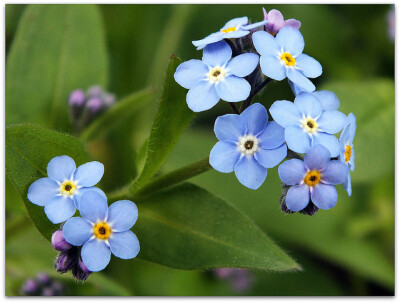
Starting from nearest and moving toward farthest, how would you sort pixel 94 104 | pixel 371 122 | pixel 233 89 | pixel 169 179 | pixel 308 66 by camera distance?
1. pixel 233 89
2. pixel 308 66
3. pixel 169 179
4. pixel 94 104
5. pixel 371 122

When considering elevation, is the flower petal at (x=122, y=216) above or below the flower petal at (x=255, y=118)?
below

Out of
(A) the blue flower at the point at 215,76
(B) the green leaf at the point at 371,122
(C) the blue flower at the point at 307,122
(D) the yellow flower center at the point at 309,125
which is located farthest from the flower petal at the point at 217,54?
(B) the green leaf at the point at 371,122

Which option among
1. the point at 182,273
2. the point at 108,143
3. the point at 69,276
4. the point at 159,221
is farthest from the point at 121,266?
the point at 159,221

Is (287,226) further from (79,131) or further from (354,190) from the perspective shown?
(79,131)

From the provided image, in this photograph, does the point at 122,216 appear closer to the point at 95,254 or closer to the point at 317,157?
the point at 95,254

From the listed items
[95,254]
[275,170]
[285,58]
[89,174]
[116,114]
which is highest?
[285,58]

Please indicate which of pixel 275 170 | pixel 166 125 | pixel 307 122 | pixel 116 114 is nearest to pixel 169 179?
pixel 166 125

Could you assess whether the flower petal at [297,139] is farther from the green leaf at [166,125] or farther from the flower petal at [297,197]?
the green leaf at [166,125]
